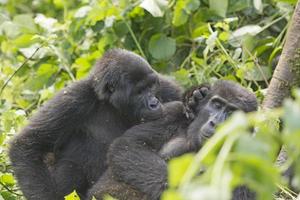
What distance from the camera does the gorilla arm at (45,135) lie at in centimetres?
414

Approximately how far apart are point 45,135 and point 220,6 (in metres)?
2.26

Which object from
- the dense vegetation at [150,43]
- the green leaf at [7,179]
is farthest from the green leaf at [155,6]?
the green leaf at [7,179]

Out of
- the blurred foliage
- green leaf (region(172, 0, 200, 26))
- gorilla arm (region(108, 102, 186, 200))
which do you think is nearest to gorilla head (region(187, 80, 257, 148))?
gorilla arm (region(108, 102, 186, 200))

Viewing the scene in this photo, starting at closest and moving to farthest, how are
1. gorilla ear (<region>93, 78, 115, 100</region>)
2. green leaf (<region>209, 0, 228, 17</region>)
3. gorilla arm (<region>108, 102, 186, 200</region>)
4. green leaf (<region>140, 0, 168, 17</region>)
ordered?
1. gorilla arm (<region>108, 102, 186, 200</region>)
2. gorilla ear (<region>93, 78, 115, 100</region>)
3. green leaf (<region>140, 0, 168, 17</region>)
4. green leaf (<region>209, 0, 228, 17</region>)

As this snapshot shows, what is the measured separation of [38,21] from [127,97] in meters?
2.13

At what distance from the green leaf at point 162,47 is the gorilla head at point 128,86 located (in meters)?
1.55

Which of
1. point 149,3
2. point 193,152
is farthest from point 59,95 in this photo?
point 149,3

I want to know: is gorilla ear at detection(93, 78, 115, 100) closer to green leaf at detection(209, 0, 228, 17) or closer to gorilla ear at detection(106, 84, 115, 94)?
gorilla ear at detection(106, 84, 115, 94)

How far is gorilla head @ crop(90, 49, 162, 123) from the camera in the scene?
433 cm

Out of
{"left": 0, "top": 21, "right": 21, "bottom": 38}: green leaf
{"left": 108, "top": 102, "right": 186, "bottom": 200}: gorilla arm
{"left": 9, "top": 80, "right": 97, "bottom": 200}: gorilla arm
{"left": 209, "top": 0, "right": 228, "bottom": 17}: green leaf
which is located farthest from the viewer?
{"left": 0, "top": 21, "right": 21, "bottom": 38}: green leaf

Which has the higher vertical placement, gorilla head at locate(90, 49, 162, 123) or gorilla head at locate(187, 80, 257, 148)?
gorilla head at locate(90, 49, 162, 123)

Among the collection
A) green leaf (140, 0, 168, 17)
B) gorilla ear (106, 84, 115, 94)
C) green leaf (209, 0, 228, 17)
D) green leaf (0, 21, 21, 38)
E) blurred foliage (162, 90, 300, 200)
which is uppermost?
blurred foliage (162, 90, 300, 200)

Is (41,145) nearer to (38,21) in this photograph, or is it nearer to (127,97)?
(127,97)

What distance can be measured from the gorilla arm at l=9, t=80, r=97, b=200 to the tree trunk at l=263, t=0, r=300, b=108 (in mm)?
1252
